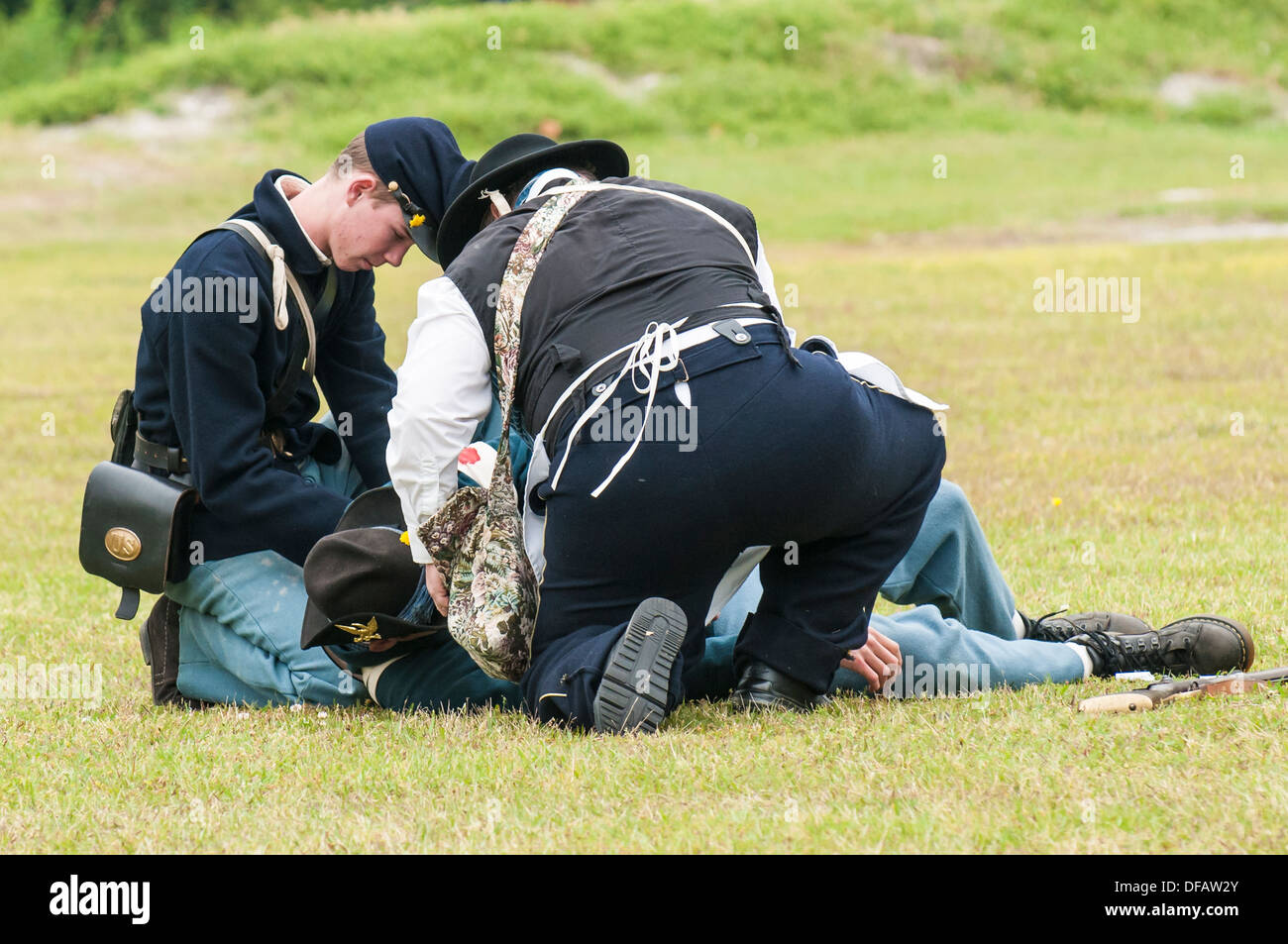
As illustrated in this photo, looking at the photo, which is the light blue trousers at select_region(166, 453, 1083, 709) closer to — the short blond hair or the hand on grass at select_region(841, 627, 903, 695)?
the hand on grass at select_region(841, 627, 903, 695)

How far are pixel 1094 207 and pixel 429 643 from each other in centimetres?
1846

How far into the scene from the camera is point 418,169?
4.26 metres

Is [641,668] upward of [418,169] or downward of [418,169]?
downward

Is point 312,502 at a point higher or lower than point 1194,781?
higher

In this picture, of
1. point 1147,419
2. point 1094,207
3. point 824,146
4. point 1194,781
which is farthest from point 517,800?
point 824,146

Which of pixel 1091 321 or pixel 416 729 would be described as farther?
pixel 1091 321

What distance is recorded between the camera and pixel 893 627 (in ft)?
13.0

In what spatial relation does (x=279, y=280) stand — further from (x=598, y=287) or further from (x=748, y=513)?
(x=748, y=513)

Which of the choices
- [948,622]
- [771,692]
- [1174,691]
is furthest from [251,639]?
[1174,691]

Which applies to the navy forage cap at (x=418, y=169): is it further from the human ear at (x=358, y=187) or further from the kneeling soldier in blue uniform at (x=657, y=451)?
the kneeling soldier in blue uniform at (x=657, y=451)

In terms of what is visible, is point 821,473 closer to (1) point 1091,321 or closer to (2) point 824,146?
(1) point 1091,321

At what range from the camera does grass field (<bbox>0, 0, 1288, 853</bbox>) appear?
2998mm

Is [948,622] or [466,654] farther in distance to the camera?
[466,654]

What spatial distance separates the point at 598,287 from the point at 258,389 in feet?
3.85
